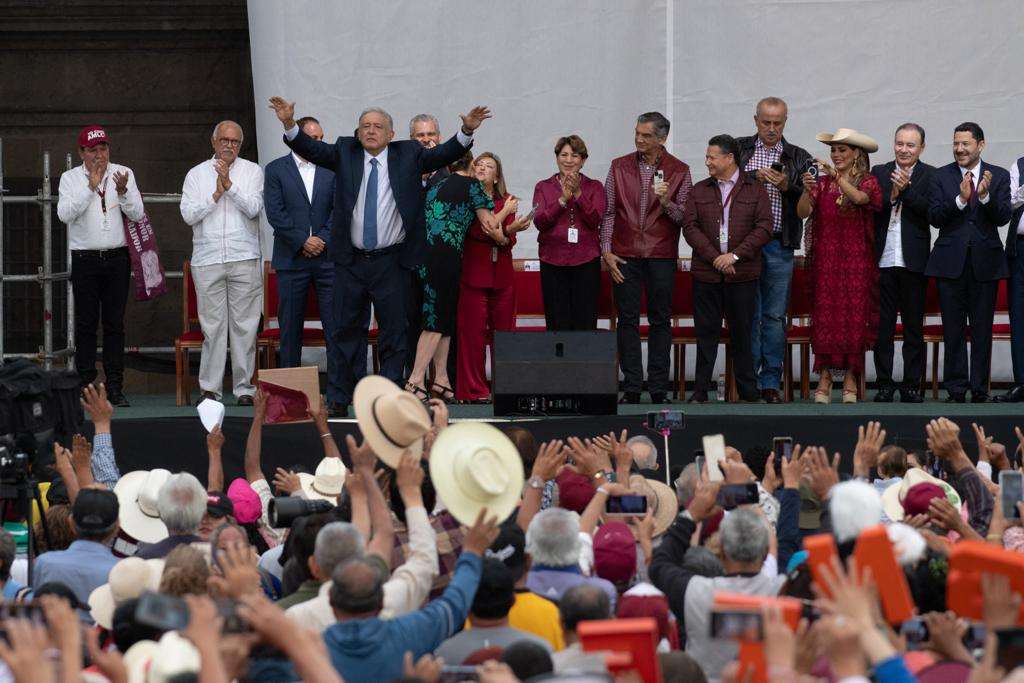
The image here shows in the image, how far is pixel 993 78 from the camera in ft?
33.6

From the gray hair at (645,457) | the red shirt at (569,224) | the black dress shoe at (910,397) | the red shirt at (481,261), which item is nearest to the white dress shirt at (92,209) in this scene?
the red shirt at (481,261)

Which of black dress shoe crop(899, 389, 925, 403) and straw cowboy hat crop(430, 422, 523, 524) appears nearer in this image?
straw cowboy hat crop(430, 422, 523, 524)

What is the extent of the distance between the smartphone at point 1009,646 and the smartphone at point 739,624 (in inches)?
16.0

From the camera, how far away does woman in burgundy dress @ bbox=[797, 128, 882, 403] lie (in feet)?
29.0

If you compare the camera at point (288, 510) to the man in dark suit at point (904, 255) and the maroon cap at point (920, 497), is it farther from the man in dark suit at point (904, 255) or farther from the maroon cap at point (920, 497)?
the man in dark suit at point (904, 255)

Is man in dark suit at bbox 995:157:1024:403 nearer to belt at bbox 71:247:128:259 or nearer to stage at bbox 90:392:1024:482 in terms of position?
stage at bbox 90:392:1024:482

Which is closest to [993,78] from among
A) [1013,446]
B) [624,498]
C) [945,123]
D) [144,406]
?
[945,123]

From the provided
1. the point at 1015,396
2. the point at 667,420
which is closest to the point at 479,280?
the point at 1015,396

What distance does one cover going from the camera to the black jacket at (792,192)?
8.99 metres

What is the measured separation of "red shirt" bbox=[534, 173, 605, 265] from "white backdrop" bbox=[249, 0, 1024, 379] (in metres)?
1.36

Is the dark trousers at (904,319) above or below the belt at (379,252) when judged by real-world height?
below

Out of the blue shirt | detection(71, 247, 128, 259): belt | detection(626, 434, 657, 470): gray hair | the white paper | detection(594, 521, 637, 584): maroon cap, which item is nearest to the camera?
detection(594, 521, 637, 584): maroon cap

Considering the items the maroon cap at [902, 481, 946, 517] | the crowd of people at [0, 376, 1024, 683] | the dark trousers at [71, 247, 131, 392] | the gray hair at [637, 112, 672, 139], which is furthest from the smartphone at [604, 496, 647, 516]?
the dark trousers at [71, 247, 131, 392]

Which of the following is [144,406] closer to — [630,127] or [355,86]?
[355,86]
